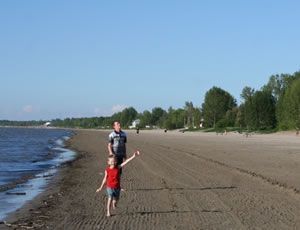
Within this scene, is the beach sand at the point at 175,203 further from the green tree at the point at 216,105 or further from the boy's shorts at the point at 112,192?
the green tree at the point at 216,105

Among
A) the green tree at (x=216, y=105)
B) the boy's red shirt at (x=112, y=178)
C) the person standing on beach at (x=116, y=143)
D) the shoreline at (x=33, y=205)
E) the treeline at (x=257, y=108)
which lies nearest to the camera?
the boy's red shirt at (x=112, y=178)

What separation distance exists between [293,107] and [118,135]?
100221 mm

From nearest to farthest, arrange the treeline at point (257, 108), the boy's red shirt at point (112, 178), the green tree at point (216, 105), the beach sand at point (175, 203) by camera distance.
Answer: the beach sand at point (175, 203) → the boy's red shirt at point (112, 178) → the treeline at point (257, 108) → the green tree at point (216, 105)

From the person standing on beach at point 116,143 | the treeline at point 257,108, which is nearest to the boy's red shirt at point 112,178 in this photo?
the person standing on beach at point 116,143

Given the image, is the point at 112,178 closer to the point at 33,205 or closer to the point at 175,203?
the point at 175,203

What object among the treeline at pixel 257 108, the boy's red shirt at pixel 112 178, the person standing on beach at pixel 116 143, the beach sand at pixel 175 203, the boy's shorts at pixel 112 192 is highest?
the treeline at pixel 257 108

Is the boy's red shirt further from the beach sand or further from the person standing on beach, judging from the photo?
the person standing on beach

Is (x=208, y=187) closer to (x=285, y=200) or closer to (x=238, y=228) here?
(x=285, y=200)

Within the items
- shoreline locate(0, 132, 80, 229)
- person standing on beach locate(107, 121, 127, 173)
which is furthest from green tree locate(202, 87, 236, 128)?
person standing on beach locate(107, 121, 127, 173)

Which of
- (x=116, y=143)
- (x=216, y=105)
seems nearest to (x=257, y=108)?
(x=216, y=105)

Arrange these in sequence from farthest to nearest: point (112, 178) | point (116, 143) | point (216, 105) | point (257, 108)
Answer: point (216, 105) < point (257, 108) < point (116, 143) < point (112, 178)

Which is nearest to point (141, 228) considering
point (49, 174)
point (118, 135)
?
point (118, 135)

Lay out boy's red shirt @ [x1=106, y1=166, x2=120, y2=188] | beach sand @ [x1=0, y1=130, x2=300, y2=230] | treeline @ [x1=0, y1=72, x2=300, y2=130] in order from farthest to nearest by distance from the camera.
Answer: treeline @ [x1=0, y1=72, x2=300, y2=130]
boy's red shirt @ [x1=106, y1=166, x2=120, y2=188]
beach sand @ [x1=0, y1=130, x2=300, y2=230]

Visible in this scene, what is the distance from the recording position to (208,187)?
18.6 meters
